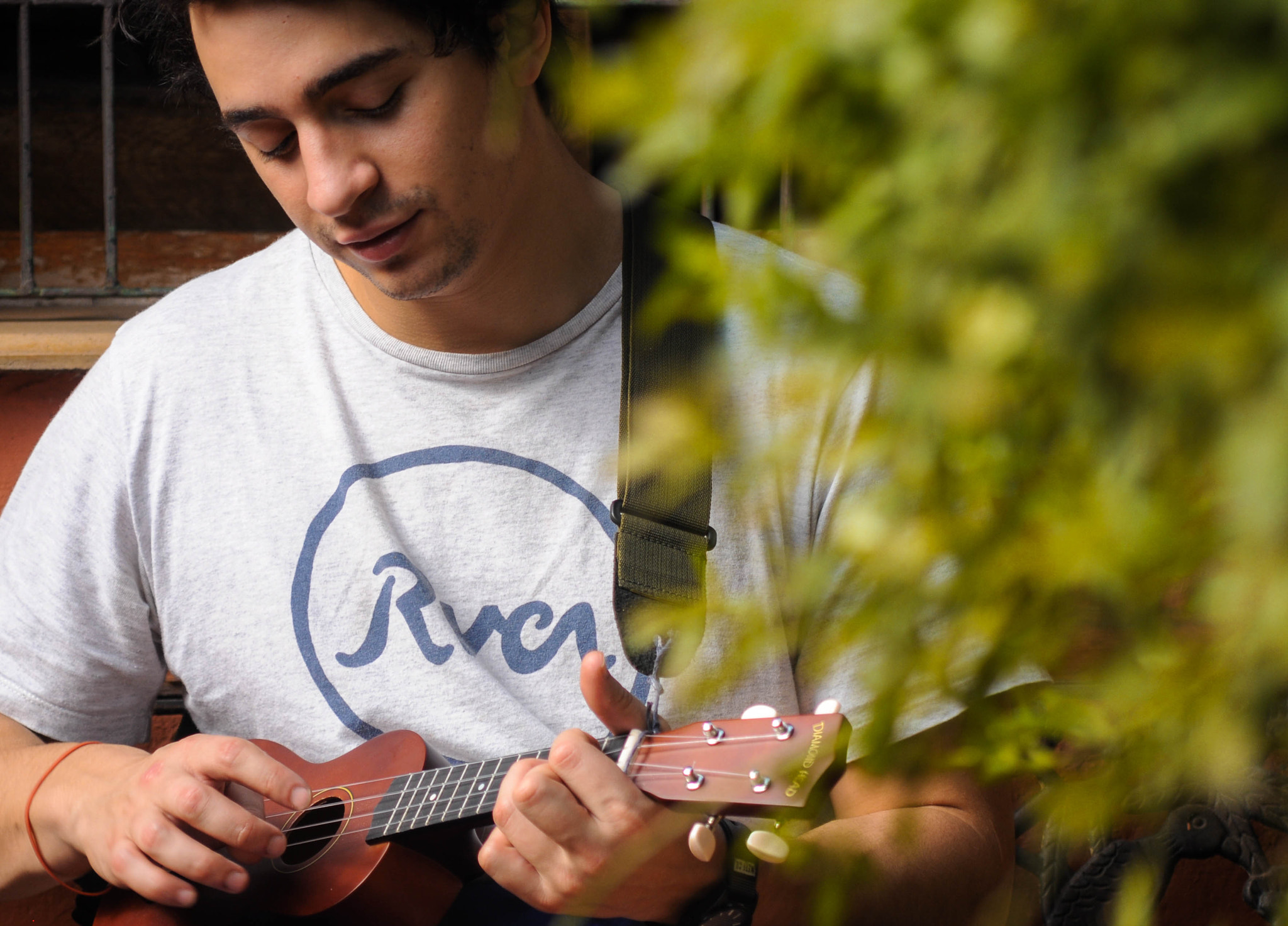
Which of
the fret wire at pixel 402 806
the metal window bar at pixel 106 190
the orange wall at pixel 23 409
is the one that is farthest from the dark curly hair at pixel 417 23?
the fret wire at pixel 402 806

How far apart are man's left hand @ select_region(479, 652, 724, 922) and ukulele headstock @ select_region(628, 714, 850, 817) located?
0.12 feet

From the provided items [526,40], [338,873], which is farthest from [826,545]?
[526,40]

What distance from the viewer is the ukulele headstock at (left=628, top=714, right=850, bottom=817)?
95 cm

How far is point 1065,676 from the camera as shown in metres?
0.50

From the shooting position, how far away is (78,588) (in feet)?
4.82

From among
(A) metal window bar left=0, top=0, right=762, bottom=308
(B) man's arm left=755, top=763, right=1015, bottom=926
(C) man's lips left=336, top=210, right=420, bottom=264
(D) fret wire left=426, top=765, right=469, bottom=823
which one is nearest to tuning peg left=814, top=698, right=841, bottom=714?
(B) man's arm left=755, top=763, right=1015, bottom=926

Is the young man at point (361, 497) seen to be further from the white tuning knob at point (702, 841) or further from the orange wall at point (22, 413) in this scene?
the orange wall at point (22, 413)

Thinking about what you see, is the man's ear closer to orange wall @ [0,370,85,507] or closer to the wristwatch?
the wristwatch

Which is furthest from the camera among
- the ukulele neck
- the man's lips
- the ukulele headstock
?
the man's lips

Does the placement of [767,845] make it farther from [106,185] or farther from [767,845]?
[106,185]

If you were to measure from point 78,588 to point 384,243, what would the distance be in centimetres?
67

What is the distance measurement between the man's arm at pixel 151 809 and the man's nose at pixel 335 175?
635 millimetres

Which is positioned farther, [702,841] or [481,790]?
[481,790]

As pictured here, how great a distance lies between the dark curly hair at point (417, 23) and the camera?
1.24 metres
